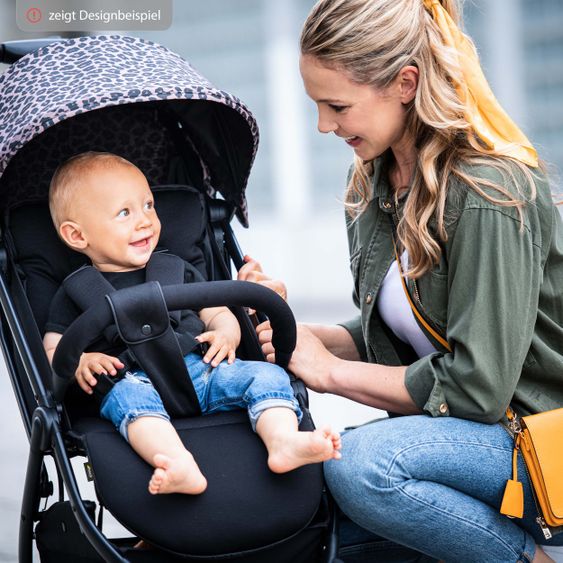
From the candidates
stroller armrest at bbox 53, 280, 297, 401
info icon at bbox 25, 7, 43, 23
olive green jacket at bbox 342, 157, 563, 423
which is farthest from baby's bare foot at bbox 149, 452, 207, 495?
info icon at bbox 25, 7, 43, 23

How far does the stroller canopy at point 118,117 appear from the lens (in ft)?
8.23

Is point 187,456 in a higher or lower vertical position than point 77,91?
lower

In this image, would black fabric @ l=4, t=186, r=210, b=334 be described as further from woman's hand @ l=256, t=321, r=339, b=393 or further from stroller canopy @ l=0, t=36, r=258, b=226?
woman's hand @ l=256, t=321, r=339, b=393

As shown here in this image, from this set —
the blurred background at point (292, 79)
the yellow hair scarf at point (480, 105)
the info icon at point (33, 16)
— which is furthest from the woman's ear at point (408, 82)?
the blurred background at point (292, 79)

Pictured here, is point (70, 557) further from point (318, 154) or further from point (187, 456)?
point (318, 154)

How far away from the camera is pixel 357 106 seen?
2455 millimetres

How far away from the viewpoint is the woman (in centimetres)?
230

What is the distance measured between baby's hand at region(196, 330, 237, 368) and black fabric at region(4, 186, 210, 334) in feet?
1.27

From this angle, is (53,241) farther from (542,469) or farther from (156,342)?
(542,469)

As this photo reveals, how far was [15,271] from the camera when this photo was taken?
8.72 feet

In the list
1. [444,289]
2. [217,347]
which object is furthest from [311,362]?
[444,289]

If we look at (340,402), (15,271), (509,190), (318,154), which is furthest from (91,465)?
(318,154)

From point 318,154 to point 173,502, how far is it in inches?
354

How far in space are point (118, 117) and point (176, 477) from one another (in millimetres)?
1262
